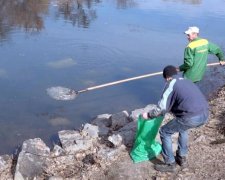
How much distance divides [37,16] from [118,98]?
942cm

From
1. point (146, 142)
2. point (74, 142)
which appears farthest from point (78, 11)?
point (146, 142)

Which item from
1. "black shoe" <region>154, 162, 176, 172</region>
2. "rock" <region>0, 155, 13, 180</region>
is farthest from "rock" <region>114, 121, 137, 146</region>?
"rock" <region>0, 155, 13, 180</region>

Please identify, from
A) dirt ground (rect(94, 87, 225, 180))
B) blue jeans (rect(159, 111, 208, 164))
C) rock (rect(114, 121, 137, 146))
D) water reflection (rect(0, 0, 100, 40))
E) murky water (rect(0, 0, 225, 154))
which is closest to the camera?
blue jeans (rect(159, 111, 208, 164))

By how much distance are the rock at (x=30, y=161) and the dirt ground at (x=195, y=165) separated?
3.65 ft

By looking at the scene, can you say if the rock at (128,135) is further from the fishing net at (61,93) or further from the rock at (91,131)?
the fishing net at (61,93)

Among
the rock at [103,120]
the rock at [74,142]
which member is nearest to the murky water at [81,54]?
the rock at [103,120]

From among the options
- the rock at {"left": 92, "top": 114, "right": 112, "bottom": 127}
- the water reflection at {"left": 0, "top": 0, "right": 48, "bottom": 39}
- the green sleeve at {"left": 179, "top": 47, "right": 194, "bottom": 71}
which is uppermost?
the green sleeve at {"left": 179, "top": 47, "right": 194, "bottom": 71}

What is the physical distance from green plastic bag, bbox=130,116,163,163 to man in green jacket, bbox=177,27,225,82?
1.69 meters

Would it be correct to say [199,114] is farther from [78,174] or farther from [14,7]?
[14,7]

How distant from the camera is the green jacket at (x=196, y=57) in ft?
24.1

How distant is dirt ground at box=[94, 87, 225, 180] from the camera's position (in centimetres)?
628

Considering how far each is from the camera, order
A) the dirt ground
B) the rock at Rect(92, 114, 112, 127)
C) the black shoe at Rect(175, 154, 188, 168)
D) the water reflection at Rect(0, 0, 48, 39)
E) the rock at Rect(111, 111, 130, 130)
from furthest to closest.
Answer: the water reflection at Rect(0, 0, 48, 39)
the rock at Rect(92, 114, 112, 127)
the rock at Rect(111, 111, 130, 130)
the black shoe at Rect(175, 154, 188, 168)
the dirt ground

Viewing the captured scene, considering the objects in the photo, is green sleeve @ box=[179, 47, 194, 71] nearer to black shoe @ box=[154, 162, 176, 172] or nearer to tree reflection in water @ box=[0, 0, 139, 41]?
black shoe @ box=[154, 162, 176, 172]

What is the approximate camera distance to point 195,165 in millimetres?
6512
